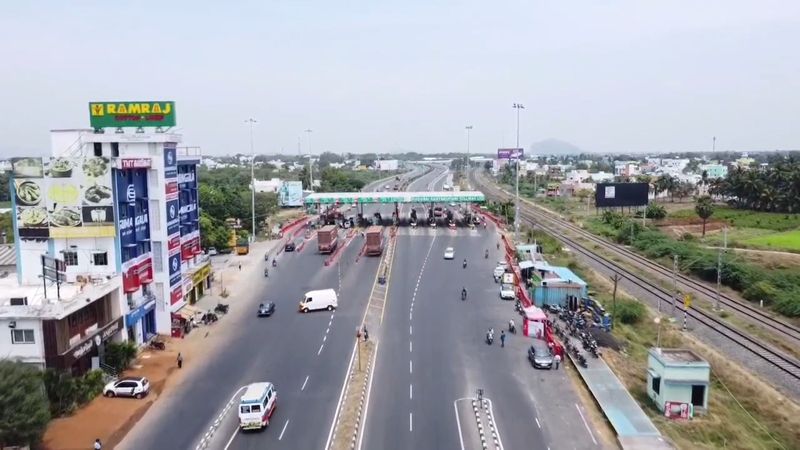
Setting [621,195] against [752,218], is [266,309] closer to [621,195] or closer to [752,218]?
[621,195]

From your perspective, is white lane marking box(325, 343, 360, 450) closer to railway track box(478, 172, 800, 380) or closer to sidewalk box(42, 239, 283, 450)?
sidewalk box(42, 239, 283, 450)

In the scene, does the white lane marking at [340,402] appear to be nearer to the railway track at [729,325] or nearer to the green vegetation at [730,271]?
the railway track at [729,325]

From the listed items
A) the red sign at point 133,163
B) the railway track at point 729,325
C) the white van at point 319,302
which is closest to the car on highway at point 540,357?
the railway track at point 729,325

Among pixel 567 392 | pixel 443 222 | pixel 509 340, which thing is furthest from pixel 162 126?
pixel 443 222

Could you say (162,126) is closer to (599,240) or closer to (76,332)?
(76,332)

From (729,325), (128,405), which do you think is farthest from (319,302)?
(729,325)

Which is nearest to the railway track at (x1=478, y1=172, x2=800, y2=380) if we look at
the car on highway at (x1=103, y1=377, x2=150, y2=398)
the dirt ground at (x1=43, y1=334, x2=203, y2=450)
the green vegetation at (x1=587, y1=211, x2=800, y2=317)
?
the green vegetation at (x1=587, y1=211, x2=800, y2=317)
